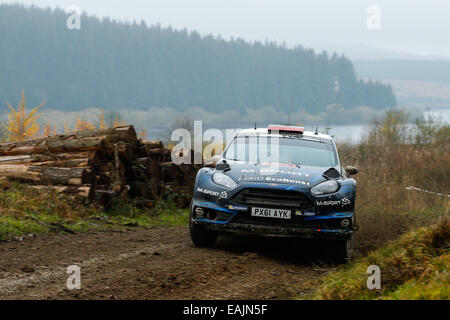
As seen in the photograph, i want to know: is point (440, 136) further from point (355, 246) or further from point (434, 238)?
point (434, 238)

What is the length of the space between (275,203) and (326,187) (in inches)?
29.5

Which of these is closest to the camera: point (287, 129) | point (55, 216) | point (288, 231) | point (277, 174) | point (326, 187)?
point (288, 231)

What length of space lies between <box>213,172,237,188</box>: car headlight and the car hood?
63 mm

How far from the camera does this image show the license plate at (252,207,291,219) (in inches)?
300

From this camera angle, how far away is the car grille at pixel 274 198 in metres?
7.64

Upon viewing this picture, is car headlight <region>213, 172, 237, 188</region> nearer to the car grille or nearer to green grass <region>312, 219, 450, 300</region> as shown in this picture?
the car grille

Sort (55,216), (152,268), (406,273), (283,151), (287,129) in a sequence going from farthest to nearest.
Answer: (55,216)
(287,129)
(283,151)
(152,268)
(406,273)

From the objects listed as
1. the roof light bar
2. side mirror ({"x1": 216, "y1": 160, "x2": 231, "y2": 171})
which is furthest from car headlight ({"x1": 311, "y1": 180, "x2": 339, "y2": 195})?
the roof light bar

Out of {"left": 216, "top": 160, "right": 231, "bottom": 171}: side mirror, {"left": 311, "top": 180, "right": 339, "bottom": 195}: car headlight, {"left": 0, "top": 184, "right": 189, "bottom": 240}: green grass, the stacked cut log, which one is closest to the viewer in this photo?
{"left": 311, "top": 180, "right": 339, "bottom": 195}: car headlight

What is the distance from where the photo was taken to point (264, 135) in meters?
9.66

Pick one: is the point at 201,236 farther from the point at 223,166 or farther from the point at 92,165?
the point at 92,165

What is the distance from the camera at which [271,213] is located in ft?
25.0

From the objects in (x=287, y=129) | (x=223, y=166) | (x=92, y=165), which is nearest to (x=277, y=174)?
(x=223, y=166)
